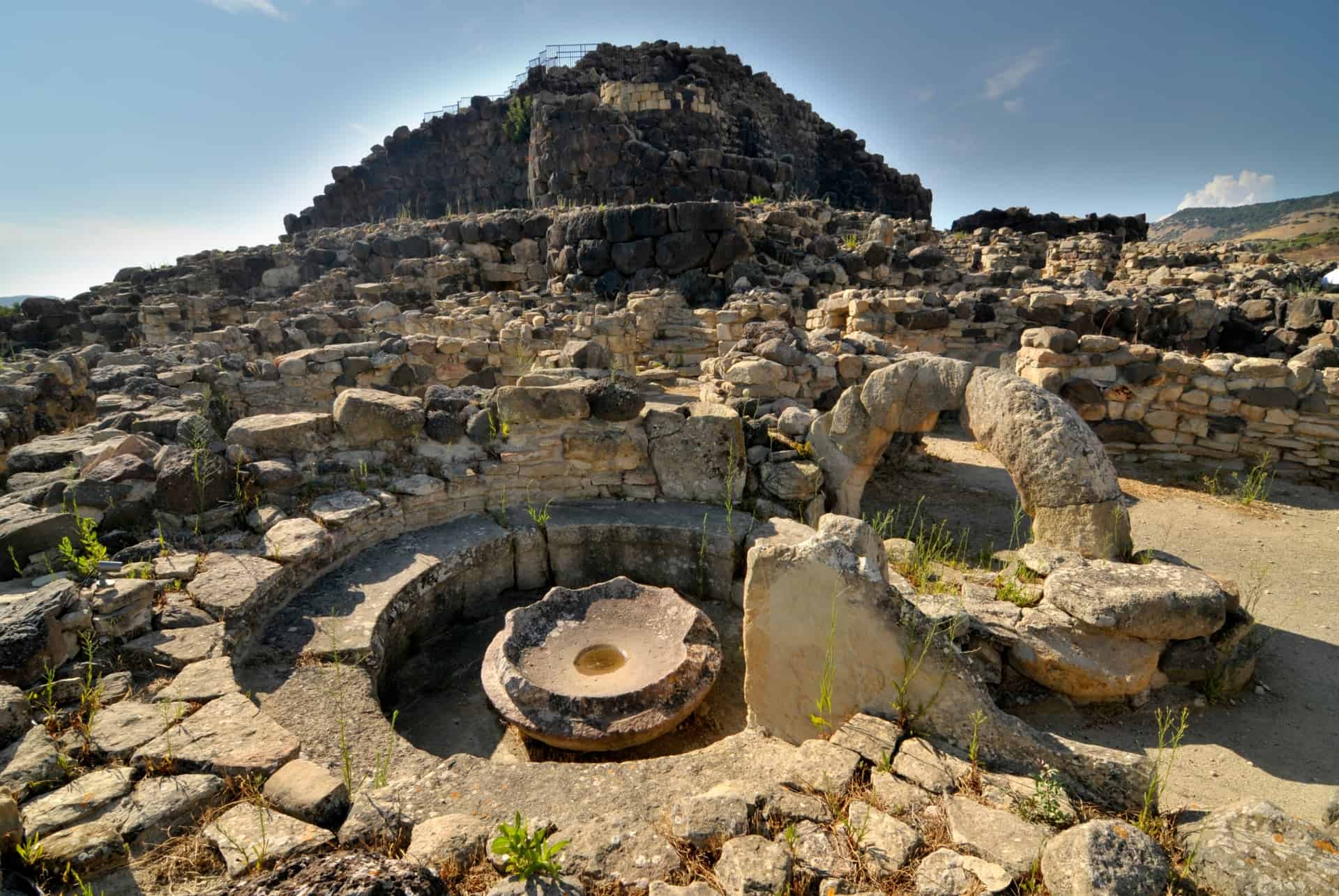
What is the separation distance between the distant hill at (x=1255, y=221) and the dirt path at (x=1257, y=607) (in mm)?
50335

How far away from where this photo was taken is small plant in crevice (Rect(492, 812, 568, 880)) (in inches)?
81.7

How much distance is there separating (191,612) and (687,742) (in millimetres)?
2827

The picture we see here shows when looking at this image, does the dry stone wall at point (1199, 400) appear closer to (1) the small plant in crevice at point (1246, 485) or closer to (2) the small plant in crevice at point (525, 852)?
(1) the small plant in crevice at point (1246, 485)

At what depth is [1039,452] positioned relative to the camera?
173 inches

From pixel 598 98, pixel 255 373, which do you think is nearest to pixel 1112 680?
pixel 255 373

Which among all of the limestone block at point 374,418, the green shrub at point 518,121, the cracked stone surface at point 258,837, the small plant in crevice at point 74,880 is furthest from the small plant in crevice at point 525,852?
the green shrub at point 518,121

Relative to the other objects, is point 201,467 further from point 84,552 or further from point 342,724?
point 342,724

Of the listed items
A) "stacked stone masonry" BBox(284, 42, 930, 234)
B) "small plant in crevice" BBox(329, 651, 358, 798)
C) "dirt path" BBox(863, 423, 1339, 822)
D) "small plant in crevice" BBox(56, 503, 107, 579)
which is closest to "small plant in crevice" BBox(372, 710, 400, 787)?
"small plant in crevice" BBox(329, 651, 358, 798)

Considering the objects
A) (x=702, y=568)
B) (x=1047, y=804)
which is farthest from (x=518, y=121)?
(x=1047, y=804)

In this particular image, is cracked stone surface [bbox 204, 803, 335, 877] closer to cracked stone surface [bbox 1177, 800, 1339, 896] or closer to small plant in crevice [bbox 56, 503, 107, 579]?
small plant in crevice [bbox 56, 503, 107, 579]

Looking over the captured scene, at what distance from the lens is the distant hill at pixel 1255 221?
46.8m

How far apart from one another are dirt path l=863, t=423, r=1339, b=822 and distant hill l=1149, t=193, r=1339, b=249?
5034 cm

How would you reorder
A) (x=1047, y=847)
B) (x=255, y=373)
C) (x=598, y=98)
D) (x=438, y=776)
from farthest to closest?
(x=598, y=98) → (x=255, y=373) → (x=438, y=776) → (x=1047, y=847)

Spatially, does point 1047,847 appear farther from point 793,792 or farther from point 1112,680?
point 1112,680
